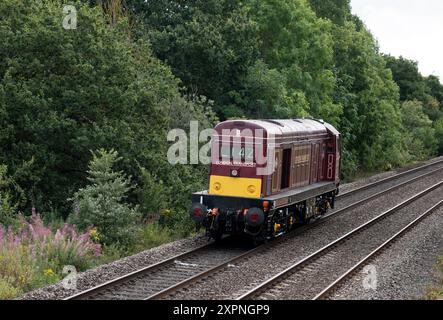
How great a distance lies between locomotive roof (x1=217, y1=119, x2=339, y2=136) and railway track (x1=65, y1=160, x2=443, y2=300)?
125 inches

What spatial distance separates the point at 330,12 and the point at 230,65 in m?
19.0

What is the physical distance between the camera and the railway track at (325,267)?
1373 centimetres

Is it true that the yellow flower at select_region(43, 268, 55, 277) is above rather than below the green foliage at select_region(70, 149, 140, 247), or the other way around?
below

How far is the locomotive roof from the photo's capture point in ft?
60.7

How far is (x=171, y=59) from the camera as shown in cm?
3344

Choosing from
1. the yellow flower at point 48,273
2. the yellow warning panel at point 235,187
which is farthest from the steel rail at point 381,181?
the yellow flower at point 48,273

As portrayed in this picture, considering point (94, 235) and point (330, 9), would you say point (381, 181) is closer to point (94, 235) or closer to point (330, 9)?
point (330, 9)

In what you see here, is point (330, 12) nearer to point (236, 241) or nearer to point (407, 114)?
point (407, 114)

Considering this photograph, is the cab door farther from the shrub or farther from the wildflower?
the shrub

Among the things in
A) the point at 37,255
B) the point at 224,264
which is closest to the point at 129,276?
the point at 37,255

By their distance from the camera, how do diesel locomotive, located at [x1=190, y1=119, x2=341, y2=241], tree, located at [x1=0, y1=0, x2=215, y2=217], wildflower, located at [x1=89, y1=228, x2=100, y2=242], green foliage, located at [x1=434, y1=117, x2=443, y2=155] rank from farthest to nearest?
green foliage, located at [x1=434, y1=117, x2=443, y2=155] < tree, located at [x1=0, y1=0, x2=215, y2=217] < diesel locomotive, located at [x1=190, y1=119, x2=341, y2=241] < wildflower, located at [x1=89, y1=228, x2=100, y2=242]

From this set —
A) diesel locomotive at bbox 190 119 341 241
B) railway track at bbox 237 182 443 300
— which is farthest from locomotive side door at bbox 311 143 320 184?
diesel locomotive at bbox 190 119 341 241

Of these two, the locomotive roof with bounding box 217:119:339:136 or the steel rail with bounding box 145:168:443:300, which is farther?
the locomotive roof with bounding box 217:119:339:136
